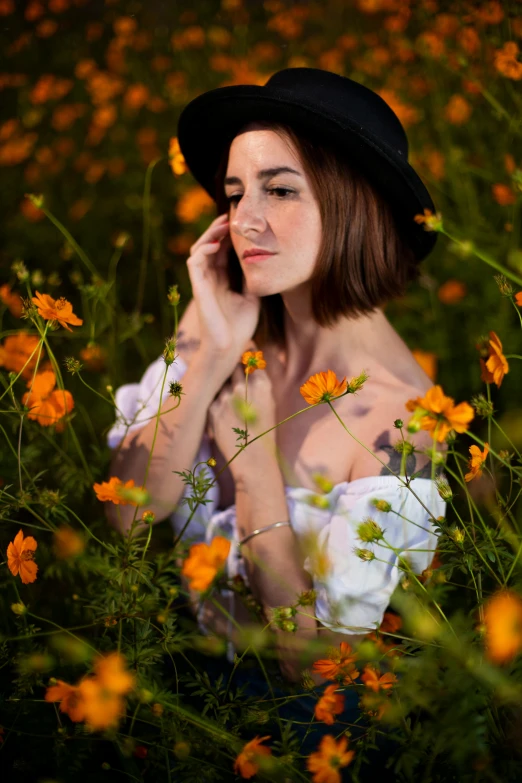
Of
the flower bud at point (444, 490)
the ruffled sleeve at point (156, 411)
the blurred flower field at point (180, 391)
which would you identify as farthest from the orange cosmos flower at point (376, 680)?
the ruffled sleeve at point (156, 411)

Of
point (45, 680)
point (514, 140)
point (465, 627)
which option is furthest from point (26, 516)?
point (514, 140)

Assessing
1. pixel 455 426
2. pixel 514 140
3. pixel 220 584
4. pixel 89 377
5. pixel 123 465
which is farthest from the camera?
pixel 89 377

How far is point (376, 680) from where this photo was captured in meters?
0.96

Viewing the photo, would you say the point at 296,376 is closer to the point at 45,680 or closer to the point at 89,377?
the point at 45,680

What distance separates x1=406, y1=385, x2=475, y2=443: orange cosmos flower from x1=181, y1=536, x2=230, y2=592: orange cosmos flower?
363mm

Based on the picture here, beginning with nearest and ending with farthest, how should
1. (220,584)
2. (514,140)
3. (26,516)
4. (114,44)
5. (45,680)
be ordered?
(45,680) → (220,584) → (26,516) → (514,140) → (114,44)

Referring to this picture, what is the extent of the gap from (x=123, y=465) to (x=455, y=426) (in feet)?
2.83

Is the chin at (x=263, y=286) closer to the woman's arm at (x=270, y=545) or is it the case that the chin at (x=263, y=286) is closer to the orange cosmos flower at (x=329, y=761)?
the woman's arm at (x=270, y=545)

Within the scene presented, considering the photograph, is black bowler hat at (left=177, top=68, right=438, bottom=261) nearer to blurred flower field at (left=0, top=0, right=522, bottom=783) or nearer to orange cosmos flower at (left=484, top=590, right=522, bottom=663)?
blurred flower field at (left=0, top=0, right=522, bottom=783)

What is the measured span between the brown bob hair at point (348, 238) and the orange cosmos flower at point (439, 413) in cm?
54

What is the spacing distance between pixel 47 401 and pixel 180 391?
0.31 m

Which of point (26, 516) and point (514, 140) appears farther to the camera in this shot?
point (514, 140)

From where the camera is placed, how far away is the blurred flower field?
0.93 metres

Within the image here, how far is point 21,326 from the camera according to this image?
2.36 meters
